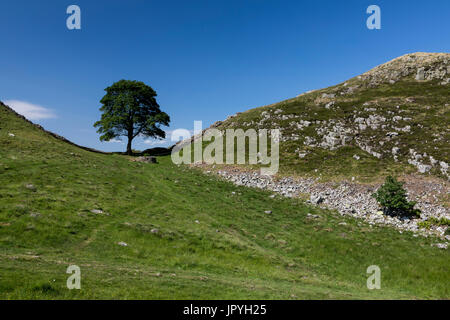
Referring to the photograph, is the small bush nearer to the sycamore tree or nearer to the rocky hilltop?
the rocky hilltop

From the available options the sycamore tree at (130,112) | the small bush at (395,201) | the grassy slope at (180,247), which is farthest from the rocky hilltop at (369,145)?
the sycamore tree at (130,112)

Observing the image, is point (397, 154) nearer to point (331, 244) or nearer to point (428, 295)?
point (331, 244)

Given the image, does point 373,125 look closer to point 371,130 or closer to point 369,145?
point 371,130

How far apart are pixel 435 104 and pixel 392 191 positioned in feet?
145

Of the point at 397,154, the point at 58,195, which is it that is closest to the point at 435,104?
the point at 397,154

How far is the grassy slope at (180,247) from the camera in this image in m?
12.8

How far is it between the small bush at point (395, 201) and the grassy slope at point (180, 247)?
364 cm

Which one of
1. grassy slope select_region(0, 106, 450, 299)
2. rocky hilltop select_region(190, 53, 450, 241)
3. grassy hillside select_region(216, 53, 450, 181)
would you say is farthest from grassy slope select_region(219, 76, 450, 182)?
grassy slope select_region(0, 106, 450, 299)

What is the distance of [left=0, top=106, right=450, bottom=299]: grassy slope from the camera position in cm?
1280

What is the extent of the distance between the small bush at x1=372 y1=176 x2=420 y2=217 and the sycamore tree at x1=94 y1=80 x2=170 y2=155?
56.3 m

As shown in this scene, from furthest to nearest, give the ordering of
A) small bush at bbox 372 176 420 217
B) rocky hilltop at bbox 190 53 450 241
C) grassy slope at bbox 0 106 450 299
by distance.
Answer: rocky hilltop at bbox 190 53 450 241, small bush at bbox 372 176 420 217, grassy slope at bbox 0 106 450 299

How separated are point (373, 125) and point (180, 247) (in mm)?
52609

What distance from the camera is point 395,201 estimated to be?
2783 cm

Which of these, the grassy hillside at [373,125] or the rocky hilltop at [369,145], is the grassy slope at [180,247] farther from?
the grassy hillside at [373,125]
